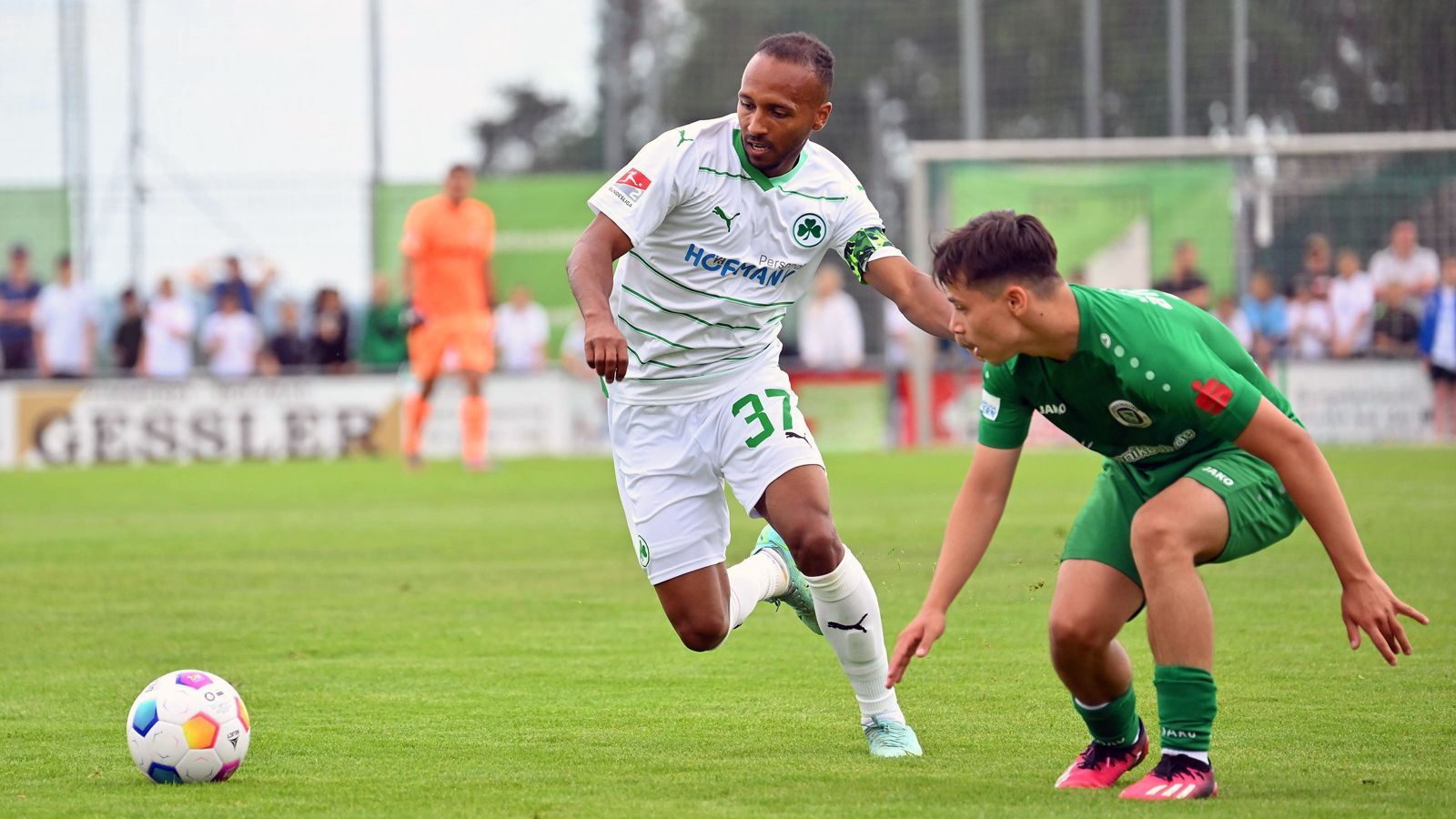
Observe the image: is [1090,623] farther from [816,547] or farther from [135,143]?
[135,143]

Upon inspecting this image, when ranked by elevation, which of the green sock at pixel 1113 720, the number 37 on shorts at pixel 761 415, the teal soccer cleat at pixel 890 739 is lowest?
the teal soccer cleat at pixel 890 739

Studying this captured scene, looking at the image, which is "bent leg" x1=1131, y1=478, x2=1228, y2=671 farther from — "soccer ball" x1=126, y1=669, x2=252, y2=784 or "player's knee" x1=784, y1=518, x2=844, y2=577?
"soccer ball" x1=126, y1=669, x2=252, y2=784

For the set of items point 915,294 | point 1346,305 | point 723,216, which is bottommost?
point 1346,305

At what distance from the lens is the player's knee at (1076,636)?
476 centimetres

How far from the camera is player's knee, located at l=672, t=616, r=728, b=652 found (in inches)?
233

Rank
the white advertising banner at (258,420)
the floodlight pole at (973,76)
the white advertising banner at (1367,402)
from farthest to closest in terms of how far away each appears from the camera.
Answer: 1. the floodlight pole at (973,76)
2. the white advertising banner at (258,420)
3. the white advertising banner at (1367,402)

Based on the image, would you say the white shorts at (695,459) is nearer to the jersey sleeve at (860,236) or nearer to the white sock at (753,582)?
the white sock at (753,582)

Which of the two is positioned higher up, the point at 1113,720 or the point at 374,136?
the point at 374,136

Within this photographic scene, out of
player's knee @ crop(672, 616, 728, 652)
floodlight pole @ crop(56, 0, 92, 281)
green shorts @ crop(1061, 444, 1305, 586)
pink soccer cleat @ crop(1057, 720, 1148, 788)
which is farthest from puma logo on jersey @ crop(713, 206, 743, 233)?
floodlight pole @ crop(56, 0, 92, 281)

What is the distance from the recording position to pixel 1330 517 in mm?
4465

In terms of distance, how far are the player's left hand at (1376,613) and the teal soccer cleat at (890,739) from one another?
4.70ft

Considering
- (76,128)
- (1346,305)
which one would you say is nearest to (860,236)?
(1346,305)

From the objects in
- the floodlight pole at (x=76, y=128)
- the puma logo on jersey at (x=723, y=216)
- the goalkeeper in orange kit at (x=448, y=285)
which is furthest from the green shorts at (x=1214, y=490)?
the floodlight pole at (x=76, y=128)

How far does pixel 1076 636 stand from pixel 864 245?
5.45ft
